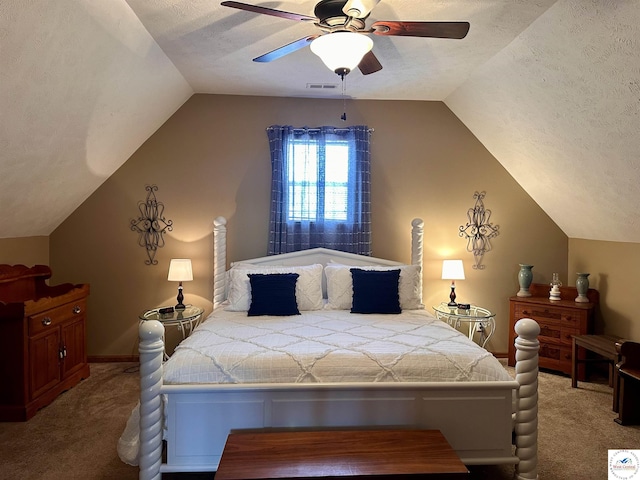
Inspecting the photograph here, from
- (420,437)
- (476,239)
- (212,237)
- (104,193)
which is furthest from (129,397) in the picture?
(476,239)

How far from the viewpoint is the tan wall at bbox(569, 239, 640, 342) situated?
3727mm

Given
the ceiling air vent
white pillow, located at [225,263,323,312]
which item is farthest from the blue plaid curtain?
white pillow, located at [225,263,323,312]

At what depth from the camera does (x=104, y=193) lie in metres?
4.30

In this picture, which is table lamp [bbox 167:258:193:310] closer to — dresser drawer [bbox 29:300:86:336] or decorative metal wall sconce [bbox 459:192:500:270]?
dresser drawer [bbox 29:300:86:336]

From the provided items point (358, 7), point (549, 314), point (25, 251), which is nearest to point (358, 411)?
point (358, 7)

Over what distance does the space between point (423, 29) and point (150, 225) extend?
3372 millimetres

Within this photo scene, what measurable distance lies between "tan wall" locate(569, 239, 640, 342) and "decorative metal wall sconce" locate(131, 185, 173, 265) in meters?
4.49

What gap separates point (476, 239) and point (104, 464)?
12.9ft

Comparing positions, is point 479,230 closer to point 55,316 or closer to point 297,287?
→ point 297,287

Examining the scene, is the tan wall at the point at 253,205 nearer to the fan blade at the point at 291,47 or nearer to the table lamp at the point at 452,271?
the table lamp at the point at 452,271

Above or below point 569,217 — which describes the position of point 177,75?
above

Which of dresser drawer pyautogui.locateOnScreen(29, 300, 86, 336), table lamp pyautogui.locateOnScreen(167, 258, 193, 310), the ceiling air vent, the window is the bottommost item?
dresser drawer pyautogui.locateOnScreen(29, 300, 86, 336)

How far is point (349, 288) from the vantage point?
12.3 ft

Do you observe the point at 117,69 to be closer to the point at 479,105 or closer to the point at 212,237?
the point at 212,237
